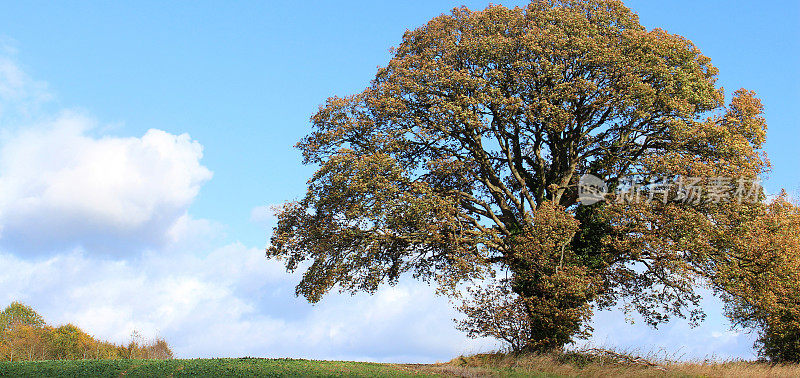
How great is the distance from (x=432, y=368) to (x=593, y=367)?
6206 mm

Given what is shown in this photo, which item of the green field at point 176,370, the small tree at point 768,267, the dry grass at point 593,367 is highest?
the small tree at point 768,267

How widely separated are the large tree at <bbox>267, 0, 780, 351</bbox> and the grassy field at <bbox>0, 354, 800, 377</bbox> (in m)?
1.50

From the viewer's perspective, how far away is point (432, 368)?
24.6m

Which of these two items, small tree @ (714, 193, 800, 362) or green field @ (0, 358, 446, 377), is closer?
green field @ (0, 358, 446, 377)

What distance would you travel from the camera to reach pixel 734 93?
27531mm

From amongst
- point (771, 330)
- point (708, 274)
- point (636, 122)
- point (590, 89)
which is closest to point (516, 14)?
point (590, 89)

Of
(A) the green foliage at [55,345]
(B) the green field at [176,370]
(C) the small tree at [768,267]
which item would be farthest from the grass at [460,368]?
(A) the green foliage at [55,345]

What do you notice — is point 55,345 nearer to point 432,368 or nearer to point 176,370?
point 176,370

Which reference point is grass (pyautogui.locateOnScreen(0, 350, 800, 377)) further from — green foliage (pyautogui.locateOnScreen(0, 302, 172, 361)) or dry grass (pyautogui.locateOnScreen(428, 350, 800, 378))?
green foliage (pyautogui.locateOnScreen(0, 302, 172, 361))

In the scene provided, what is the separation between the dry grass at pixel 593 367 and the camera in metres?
22.2

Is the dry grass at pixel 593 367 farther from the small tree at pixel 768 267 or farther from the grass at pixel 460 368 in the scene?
the small tree at pixel 768 267

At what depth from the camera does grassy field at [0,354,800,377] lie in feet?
63.7

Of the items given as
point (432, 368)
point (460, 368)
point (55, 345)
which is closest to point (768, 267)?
point (460, 368)

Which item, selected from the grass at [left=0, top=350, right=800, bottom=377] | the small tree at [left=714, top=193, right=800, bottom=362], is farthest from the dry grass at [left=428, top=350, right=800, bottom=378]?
the small tree at [left=714, top=193, right=800, bottom=362]
